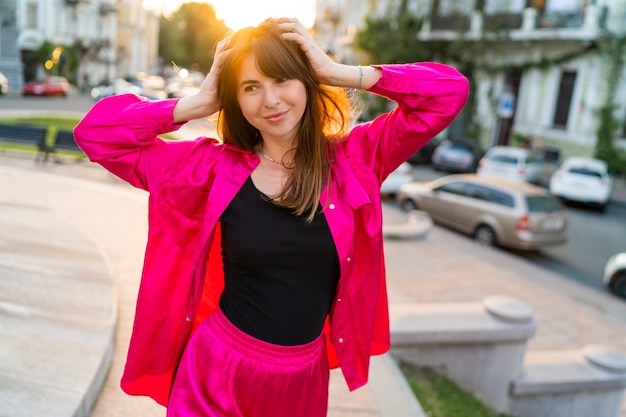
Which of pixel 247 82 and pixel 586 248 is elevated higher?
pixel 247 82

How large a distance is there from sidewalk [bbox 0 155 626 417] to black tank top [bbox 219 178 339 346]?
149cm

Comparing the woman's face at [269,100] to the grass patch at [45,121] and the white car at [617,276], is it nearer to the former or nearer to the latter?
the white car at [617,276]

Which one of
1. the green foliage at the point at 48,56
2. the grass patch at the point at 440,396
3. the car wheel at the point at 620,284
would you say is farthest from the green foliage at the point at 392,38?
the grass patch at the point at 440,396

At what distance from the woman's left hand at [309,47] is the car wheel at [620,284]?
9.61 meters

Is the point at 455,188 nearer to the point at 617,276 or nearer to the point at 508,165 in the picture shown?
the point at 617,276

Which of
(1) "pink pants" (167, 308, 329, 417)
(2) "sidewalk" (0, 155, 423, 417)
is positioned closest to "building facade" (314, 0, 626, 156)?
(2) "sidewalk" (0, 155, 423, 417)

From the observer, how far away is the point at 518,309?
5.23 m

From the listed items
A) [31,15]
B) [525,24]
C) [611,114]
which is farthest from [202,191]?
[31,15]

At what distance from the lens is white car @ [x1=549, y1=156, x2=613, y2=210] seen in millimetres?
17453

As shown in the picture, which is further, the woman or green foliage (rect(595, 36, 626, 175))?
green foliage (rect(595, 36, 626, 175))

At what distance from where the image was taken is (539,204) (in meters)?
11.6

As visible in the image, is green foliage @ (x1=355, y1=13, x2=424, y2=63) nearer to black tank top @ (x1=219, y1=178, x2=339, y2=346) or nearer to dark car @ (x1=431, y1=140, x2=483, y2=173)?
dark car @ (x1=431, y1=140, x2=483, y2=173)

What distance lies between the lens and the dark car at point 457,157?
72.3 feet

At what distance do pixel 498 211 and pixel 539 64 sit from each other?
17.2 m
